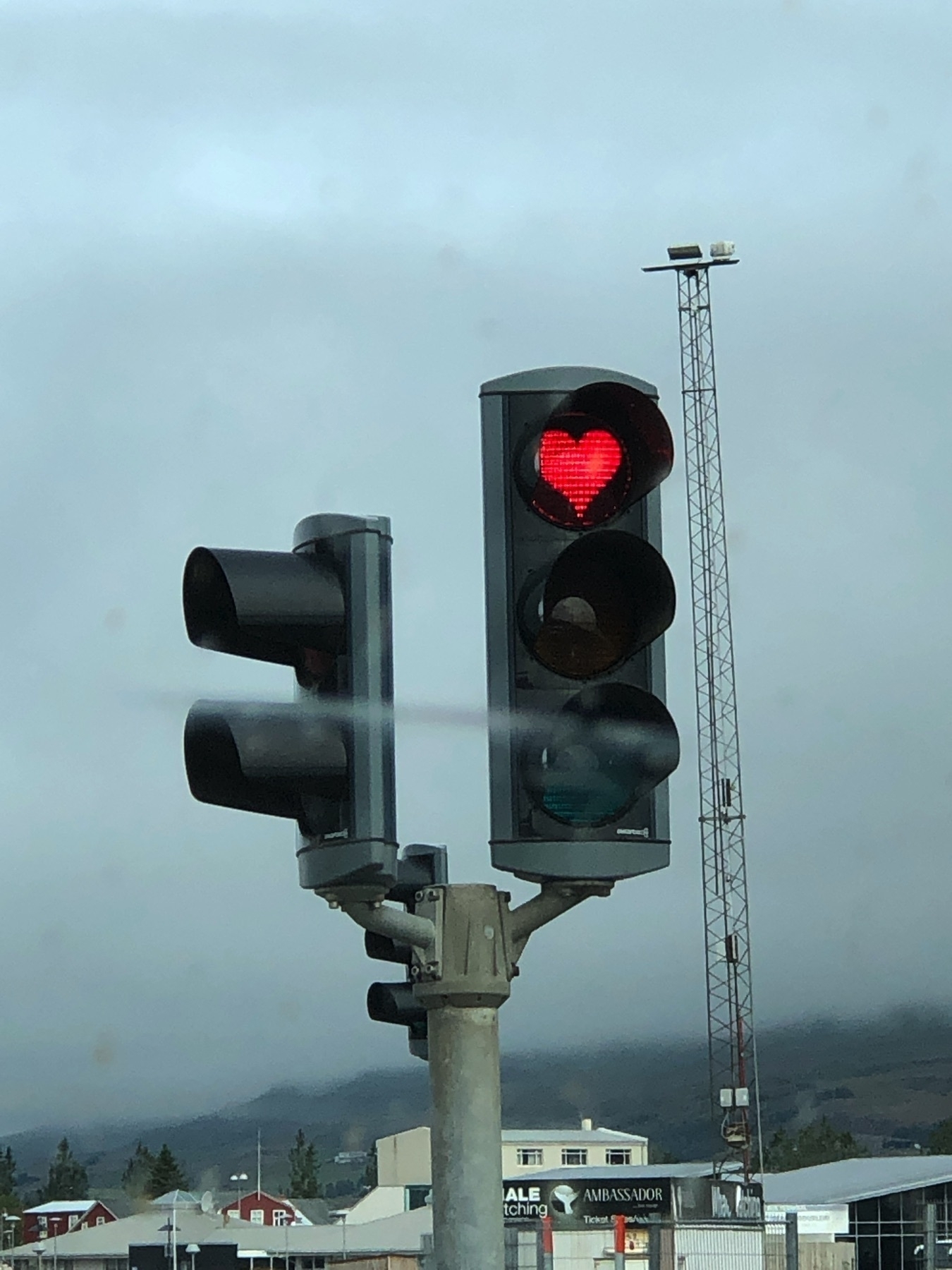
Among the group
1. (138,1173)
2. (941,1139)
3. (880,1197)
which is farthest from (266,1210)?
(138,1173)

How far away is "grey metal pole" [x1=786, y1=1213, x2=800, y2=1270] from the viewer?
45.9ft

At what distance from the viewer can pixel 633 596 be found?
3789 millimetres

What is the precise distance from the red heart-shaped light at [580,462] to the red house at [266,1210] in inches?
4265

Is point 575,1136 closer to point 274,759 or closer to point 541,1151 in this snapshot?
point 541,1151

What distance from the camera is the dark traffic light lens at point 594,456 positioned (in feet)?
12.5

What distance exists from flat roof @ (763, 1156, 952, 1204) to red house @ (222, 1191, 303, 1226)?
119 feet

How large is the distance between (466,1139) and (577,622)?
2.94 ft

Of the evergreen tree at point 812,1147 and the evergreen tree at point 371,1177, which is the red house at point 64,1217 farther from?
the evergreen tree at point 812,1147

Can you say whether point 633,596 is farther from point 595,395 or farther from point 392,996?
point 392,996

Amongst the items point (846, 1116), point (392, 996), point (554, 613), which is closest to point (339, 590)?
point (554, 613)

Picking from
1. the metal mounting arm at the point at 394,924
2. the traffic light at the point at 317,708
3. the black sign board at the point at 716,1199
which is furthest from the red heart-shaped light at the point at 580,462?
the black sign board at the point at 716,1199

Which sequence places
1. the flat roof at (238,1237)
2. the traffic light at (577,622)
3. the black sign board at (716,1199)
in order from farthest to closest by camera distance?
1. the flat roof at (238,1237)
2. the black sign board at (716,1199)
3. the traffic light at (577,622)

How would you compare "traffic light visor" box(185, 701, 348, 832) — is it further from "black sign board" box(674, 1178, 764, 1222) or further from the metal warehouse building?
"black sign board" box(674, 1178, 764, 1222)

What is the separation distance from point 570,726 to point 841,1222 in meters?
58.6
